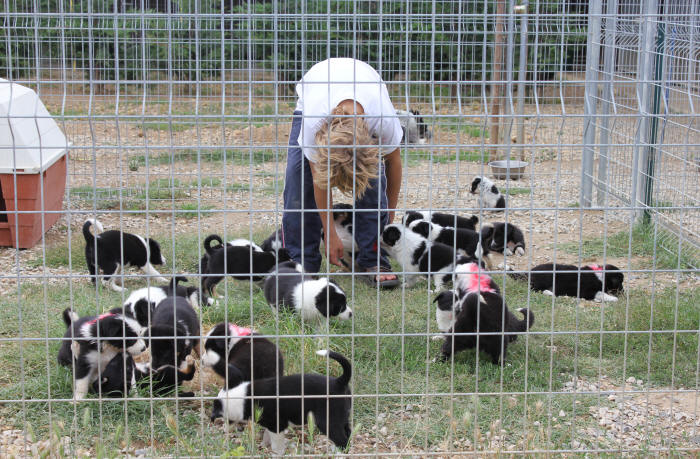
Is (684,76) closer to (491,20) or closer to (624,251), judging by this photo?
(624,251)

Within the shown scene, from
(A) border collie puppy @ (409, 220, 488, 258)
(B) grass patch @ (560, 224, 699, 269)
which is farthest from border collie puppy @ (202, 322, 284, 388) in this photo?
(B) grass patch @ (560, 224, 699, 269)

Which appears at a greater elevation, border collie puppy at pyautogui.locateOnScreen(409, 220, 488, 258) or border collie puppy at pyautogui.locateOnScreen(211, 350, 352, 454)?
border collie puppy at pyautogui.locateOnScreen(409, 220, 488, 258)

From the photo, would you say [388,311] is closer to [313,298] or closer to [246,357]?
[313,298]

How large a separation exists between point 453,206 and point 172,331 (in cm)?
525

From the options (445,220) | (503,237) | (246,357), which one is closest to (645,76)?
(503,237)

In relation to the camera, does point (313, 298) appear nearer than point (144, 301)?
No

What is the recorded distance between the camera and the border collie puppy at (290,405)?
3.65 m

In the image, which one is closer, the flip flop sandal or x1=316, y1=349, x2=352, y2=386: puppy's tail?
x1=316, y1=349, x2=352, y2=386: puppy's tail

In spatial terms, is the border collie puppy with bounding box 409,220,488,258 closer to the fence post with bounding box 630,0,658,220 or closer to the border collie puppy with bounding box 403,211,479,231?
the border collie puppy with bounding box 403,211,479,231

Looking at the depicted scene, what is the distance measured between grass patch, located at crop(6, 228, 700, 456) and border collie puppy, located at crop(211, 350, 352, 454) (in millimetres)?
136

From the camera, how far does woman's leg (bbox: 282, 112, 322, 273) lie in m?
6.04

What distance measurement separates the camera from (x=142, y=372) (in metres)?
4.29

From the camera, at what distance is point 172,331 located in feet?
13.9

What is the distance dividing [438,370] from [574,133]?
777 centimetres
